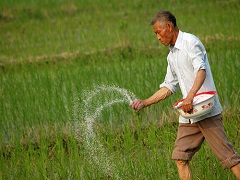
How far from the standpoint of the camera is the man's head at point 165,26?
10.5 ft

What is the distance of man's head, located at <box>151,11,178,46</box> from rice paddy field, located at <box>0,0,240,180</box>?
Answer: 741 mm

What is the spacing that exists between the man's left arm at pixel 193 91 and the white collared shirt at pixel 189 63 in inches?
1.4

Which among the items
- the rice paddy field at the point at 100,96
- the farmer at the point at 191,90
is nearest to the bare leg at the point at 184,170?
the farmer at the point at 191,90

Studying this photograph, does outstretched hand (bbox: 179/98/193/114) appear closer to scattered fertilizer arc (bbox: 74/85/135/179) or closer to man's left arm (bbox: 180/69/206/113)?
man's left arm (bbox: 180/69/206/113)

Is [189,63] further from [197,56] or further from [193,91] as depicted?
[193,91]

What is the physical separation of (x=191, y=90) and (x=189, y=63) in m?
0.20

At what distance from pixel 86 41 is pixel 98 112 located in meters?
4.45

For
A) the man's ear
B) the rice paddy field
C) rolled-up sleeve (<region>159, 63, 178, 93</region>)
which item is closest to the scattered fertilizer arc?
the rice paddy field

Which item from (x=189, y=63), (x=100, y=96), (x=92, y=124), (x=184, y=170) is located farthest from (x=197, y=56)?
(x=100, y=96)

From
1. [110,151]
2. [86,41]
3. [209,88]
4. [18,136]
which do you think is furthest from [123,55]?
[209,88]

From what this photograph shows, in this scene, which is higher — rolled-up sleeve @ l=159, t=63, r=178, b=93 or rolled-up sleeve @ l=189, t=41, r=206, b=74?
rolled-up sleeve @ l=189, t=41, r=206, b=74

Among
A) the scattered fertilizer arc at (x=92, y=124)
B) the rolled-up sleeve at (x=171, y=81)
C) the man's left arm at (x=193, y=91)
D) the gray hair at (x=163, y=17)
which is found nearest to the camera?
the man's left arm at (x=193, y=91)

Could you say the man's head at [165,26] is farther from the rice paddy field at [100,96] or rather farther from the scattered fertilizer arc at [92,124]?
the rice paddy field at [100,96]

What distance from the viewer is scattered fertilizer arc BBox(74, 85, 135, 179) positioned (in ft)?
13.8
